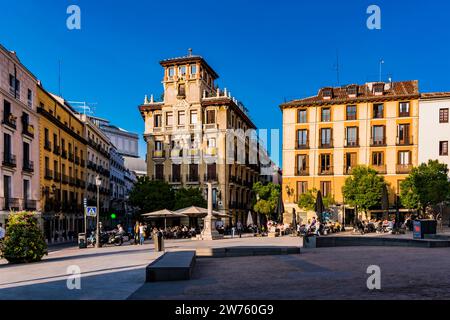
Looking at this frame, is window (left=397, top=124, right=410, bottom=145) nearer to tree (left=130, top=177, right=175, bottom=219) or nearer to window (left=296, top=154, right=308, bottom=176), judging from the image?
window (left=296, top=154, right=308, bottom=176)

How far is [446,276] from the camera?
425 inches

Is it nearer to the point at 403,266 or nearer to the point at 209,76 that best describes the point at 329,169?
the point at 209,76

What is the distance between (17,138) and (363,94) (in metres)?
38.0

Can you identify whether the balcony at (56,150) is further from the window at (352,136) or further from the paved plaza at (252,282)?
the window at (352,136)

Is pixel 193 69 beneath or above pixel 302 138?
above

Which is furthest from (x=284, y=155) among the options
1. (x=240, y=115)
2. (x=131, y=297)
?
(x=131, y=297)

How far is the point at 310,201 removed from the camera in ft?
164

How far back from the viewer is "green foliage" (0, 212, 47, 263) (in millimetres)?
17234

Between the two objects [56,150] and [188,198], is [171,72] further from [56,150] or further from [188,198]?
[56,150]

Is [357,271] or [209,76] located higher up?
[209,76]

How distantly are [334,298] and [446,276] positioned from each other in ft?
13.5

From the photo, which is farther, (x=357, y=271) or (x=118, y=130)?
(x=118, y=130)

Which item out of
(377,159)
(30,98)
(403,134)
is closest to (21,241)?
(30,98)

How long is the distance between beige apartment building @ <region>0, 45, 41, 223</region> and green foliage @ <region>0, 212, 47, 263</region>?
15.7 metres
